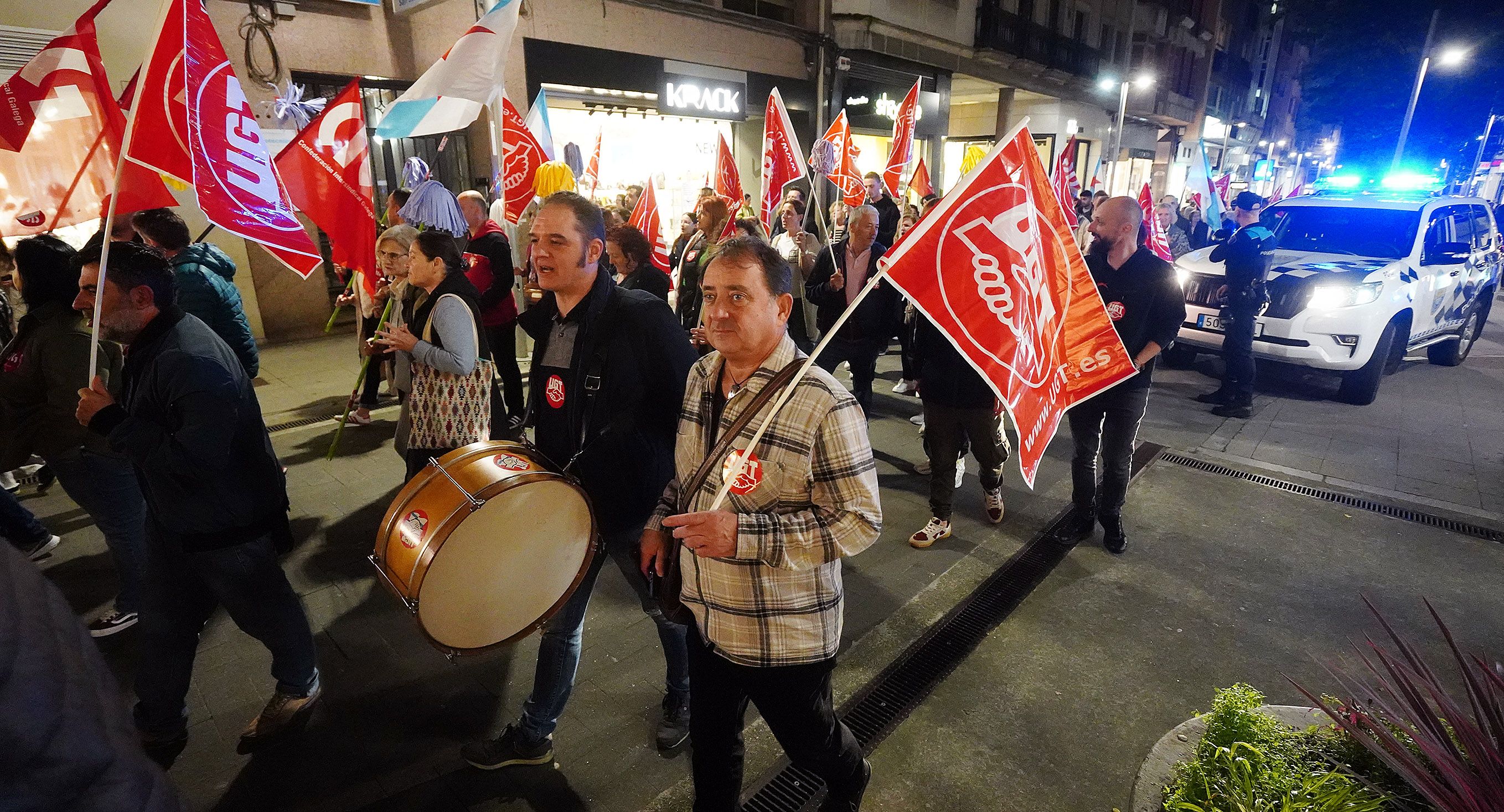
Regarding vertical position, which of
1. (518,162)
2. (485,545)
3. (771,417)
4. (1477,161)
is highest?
(1477,161)

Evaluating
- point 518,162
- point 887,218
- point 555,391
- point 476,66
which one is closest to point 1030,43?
point 887,218

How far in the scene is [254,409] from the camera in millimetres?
2936

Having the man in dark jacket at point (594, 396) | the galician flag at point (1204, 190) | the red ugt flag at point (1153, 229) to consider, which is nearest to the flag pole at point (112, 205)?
the man in dark jacket at point (594, 396)

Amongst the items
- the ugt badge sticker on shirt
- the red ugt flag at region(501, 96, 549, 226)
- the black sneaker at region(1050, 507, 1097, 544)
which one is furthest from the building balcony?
the ugt badge sticker on shirt

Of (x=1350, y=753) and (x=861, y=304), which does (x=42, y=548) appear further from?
(x=1350, y=753)

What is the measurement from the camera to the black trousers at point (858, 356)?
6238 mm

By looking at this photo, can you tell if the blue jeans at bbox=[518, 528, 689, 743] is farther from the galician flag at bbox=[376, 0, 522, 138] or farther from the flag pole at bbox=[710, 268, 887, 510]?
the galician flag at bbox=[376, 0, 522, 138]

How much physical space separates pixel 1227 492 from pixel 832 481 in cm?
531

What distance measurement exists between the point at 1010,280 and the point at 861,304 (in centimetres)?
371

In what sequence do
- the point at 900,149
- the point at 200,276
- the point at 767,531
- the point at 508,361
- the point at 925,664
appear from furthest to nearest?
the point at 900,149, the point at 508,361, the point at 200,276, the point at 925,664, the point at 767,531

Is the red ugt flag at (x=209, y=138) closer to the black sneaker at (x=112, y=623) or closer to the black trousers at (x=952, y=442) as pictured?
the black sneaker at (x=112, y=623)

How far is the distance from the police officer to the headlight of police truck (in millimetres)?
627

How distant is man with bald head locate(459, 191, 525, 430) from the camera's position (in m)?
6.46

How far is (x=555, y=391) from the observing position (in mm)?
2826
